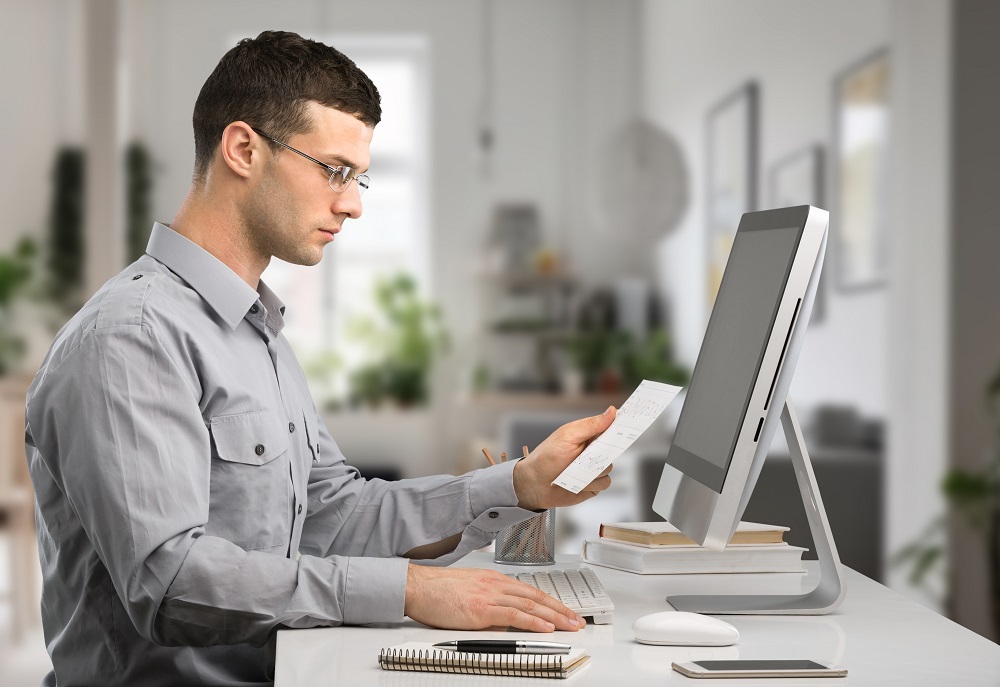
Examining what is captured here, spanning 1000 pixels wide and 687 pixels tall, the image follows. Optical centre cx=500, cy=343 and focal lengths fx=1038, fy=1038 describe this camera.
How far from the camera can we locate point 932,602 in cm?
312

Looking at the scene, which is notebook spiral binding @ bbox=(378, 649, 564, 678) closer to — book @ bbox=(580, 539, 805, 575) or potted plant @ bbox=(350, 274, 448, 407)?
book @ bbox=(580, 539, 805, 575)

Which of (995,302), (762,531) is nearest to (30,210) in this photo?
(762,531)

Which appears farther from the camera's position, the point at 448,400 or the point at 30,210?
the point at 448,400

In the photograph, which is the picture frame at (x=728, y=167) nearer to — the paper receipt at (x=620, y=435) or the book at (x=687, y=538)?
the book at (x=687, y=538)

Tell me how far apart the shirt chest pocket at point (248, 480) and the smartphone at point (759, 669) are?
480 mm

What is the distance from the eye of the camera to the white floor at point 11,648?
318cm

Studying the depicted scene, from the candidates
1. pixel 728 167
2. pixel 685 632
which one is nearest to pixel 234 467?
pixel 685 632

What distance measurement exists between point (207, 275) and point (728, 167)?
8.58ft

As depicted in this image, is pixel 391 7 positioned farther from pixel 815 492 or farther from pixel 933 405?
pixel 815 492

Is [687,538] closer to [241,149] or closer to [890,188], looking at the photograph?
[241,149]

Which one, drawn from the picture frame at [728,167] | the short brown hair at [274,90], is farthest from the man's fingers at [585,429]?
the picture frame at [728,167]

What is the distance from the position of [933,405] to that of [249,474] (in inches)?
98.0

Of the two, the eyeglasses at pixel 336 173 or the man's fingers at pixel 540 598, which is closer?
the man's fingers at pixel 540 598

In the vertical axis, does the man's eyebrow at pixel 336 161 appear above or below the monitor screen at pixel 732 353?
above
